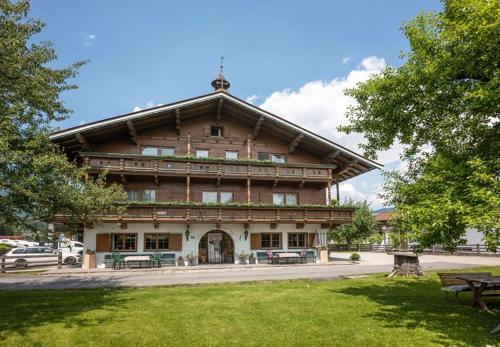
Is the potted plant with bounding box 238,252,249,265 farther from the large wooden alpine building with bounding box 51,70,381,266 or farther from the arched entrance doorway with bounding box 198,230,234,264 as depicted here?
the arched entrance doorway with bounding box 198,230,234,264

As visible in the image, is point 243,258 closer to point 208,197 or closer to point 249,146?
point 208,197

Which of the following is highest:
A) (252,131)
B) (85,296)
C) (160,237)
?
(252,131)

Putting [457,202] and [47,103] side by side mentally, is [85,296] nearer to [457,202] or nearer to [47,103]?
[47,103]

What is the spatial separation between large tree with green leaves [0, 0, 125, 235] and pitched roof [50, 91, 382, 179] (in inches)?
533

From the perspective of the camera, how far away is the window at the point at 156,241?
25147 millimetres

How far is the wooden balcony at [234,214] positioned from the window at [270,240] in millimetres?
2128

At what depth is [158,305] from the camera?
10.5m

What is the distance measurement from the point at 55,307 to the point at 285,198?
20903 millimetres

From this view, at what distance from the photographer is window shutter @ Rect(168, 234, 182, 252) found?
2533cm

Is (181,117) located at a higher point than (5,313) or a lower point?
higher

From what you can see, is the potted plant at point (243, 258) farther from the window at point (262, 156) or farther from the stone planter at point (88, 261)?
the stone planter at point (88, 261)

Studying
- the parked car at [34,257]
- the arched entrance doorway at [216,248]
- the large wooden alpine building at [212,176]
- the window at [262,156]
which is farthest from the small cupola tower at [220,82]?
the parked car at [34,257]

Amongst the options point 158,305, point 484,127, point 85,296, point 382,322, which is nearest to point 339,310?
point 382,322

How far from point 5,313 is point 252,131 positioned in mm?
22482
